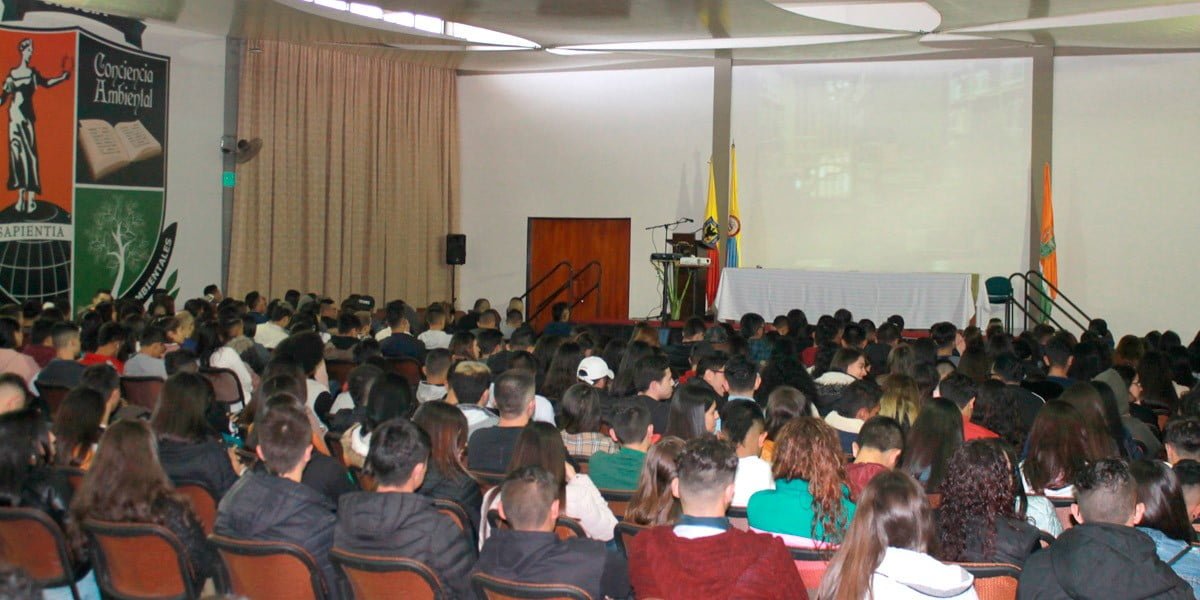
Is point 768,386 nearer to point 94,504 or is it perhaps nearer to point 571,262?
point 94,504

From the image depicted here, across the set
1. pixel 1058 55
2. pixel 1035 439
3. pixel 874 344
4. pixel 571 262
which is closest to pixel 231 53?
pixel 571 262

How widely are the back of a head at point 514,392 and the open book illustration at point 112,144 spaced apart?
848 centimetres

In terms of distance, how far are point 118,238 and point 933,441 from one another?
9.80m

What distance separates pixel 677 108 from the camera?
14.9 m

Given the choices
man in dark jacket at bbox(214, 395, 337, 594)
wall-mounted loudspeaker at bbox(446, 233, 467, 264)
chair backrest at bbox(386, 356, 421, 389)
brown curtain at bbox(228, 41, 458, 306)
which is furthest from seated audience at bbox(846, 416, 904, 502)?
wall-mounted loudspeaker at bbox(446, 233, 467, 264)

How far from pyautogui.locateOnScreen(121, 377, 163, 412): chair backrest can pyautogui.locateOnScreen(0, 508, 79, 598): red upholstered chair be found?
2.51 meters

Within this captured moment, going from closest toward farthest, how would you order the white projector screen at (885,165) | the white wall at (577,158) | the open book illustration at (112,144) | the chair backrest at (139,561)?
the chair backrest at (139,561)
the open book illustration at (112,144)
the white projector screen at (885,165)
the white wall at (577,158)

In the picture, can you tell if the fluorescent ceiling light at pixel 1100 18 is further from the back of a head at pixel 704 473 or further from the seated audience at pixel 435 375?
the back of a head at pixel 704 473

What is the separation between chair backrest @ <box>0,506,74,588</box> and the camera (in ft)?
10.8

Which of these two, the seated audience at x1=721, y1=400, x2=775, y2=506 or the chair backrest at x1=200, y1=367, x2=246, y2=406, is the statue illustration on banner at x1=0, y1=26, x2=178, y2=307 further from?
the seated audience at x1=721, y1=400, x2=775, y2=506

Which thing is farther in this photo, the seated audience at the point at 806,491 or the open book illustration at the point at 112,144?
the open book illustration at the point at 112,144

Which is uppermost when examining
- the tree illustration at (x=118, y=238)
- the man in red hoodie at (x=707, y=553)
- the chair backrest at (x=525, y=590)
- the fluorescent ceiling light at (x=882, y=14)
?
the fluorescent ceiling light at (x=882, y=14)

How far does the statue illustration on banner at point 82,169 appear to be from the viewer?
10.5 meters

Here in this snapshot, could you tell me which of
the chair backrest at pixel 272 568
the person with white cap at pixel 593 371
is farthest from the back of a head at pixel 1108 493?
the person with white cap at pixel 593 371
